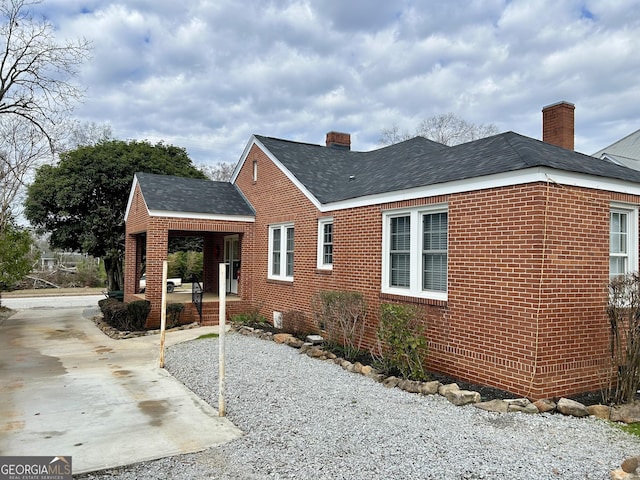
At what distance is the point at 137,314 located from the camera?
1290 cm

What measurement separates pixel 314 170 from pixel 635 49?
11.4 m

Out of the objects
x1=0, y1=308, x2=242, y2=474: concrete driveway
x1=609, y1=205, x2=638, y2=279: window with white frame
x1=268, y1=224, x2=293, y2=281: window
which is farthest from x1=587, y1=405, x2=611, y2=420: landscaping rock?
x1=268, y1=224, x2=293, y2=281: window

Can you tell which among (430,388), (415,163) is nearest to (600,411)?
(430,388)

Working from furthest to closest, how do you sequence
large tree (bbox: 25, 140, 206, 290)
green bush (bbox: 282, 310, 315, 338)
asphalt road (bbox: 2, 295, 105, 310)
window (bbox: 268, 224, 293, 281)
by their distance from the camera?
asphalt road (bbox: 2, 295, 105, 310) → large tree (bbox: 25, 140, 206, 290) → window (bbox: 268, 224, 293, 281) → green bush (bbox: 282, 310, 315, 338)

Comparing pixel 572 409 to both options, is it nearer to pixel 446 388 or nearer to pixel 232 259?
pixel 446 388

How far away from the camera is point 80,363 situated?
29.9 feet

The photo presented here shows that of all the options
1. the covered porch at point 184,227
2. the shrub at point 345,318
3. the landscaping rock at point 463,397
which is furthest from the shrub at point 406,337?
the covered porch at point 184,227

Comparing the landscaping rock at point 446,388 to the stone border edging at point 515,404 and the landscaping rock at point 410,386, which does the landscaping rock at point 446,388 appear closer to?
the stone border edging at point 515,404

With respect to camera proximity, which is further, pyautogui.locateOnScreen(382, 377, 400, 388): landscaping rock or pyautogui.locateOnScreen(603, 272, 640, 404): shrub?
pyautogui.locateOnScreen(382, 377, 400, 388): landscaping rock

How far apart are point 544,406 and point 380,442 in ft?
7.52

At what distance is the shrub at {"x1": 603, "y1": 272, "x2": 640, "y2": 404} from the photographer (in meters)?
5.72

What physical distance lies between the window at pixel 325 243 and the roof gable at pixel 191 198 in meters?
4.41

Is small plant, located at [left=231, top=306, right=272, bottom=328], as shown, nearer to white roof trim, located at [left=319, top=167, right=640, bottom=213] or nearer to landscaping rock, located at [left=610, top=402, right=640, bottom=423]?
white roof trim, located at [left=319, top=167, right=640, bottom=213]

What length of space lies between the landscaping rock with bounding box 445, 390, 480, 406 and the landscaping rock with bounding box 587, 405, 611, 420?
1295mm
